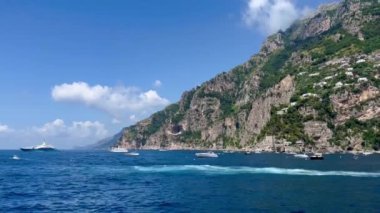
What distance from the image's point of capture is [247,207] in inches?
2697

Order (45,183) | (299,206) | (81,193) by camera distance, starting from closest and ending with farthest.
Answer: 1. (299,206)
2. (81,193)
3. (45,183)

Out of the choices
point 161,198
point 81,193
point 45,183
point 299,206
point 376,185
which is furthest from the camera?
point 45,183

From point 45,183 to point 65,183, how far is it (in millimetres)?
4580

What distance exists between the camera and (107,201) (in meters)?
75.8

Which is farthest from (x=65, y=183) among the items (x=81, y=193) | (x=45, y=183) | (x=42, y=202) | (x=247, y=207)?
(x=247, y=207)

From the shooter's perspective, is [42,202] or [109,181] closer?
[42,202]

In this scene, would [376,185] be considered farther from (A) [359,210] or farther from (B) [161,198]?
(B) [161,198]

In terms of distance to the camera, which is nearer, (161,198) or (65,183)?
(161,198)

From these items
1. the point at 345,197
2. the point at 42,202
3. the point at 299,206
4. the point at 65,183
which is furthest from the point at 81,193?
the point at 345,197

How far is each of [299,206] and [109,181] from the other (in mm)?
56524

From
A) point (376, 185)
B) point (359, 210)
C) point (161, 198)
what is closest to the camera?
point (359, 210)

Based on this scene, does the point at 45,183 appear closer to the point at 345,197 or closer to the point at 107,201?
the point at 107,201

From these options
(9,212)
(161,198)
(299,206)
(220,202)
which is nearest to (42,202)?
(9,212)

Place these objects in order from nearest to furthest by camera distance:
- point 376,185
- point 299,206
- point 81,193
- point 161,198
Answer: point 299,206, point 161,198, point 81,193, point 376,185
